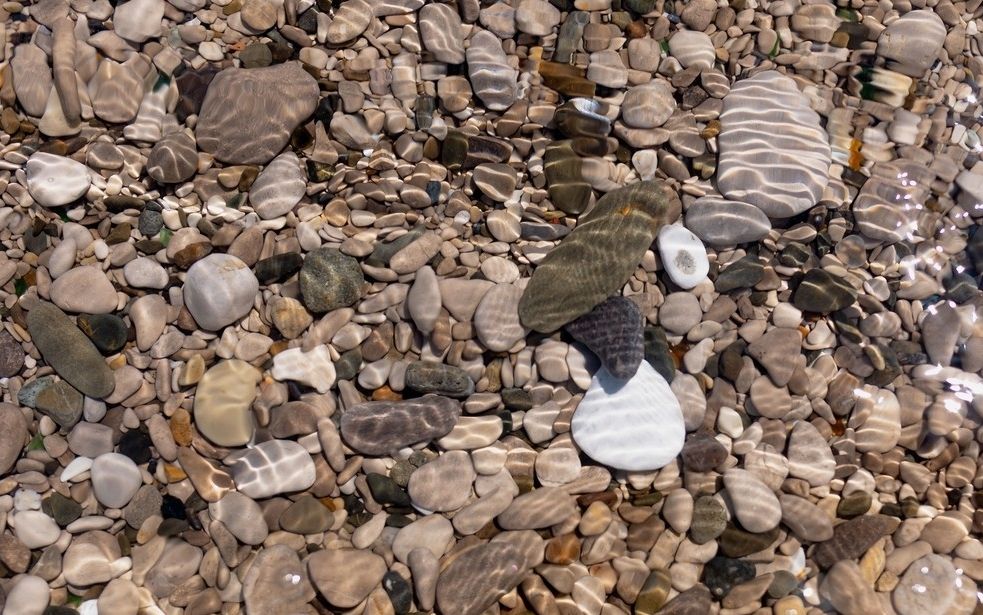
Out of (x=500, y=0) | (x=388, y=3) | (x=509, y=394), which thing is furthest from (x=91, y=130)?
(x=509, y=394)

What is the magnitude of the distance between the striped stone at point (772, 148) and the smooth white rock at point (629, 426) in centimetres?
127

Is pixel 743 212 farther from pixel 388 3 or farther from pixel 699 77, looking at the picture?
pixel 388 3

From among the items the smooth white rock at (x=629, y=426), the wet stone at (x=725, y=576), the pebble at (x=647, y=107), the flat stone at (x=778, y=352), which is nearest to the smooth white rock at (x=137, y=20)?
the pebble at (x=647, y=107)

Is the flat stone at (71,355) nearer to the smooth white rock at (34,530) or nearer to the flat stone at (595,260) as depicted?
the smooth white rock at (34,530)

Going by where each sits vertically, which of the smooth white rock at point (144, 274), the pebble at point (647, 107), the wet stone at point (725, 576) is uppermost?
the pebble at point (647, 107)

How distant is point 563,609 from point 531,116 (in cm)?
266

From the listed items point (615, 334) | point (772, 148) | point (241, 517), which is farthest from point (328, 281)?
point (772, 148)

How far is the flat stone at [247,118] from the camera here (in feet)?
12.1

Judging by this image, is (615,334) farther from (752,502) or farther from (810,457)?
(810,457)

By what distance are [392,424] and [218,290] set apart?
110cm

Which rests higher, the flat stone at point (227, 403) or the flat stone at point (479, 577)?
the flat stone at point (227, 403)

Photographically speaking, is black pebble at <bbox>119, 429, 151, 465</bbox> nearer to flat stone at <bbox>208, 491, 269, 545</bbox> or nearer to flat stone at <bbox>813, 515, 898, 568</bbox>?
flat stone at <bbox>208, 491, 269, 545</bbox>

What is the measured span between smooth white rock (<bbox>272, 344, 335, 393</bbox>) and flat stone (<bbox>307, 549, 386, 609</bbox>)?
31.7 inches

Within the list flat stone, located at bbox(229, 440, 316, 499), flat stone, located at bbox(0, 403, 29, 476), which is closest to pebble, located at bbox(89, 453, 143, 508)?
flat stone, located at bbox(0, 403, 29, 476)
